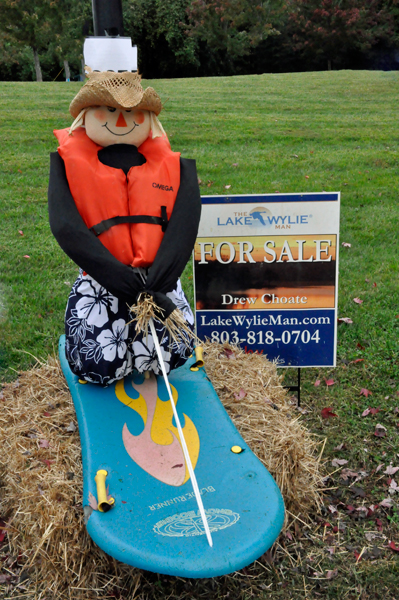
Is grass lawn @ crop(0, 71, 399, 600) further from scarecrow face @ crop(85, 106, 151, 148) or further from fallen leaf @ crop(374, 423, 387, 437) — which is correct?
scarecrow face @ crop(85, 106, 151, 148)

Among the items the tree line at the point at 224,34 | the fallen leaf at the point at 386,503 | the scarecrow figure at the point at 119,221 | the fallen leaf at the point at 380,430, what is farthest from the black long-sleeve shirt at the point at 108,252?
the tree line at the point at 224,34

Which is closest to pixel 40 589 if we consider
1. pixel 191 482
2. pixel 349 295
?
pixel 191 482

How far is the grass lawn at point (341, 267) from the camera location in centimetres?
283

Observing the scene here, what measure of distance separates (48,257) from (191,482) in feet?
13.6

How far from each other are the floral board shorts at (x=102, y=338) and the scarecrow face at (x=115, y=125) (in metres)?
0.80

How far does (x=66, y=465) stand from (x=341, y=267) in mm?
4100

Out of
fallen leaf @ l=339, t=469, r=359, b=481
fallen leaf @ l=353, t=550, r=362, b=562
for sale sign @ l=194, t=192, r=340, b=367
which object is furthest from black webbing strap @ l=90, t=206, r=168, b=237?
fallen leaf @ l=353, t=550, r=362, b=562

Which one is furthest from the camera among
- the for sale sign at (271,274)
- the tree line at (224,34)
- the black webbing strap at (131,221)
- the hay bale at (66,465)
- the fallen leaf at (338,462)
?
the tree line at (224,34)

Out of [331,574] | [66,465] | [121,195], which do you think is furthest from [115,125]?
[331,574]

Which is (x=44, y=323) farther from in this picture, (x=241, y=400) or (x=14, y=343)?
(x=241, y=400)

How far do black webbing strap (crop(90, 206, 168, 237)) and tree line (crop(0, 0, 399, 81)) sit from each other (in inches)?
689

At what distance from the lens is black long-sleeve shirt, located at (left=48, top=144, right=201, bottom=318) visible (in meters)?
2.82

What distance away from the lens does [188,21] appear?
21.7 metres

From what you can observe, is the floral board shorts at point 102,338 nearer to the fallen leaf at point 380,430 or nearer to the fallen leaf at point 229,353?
the fallen leaf at point 229,353
